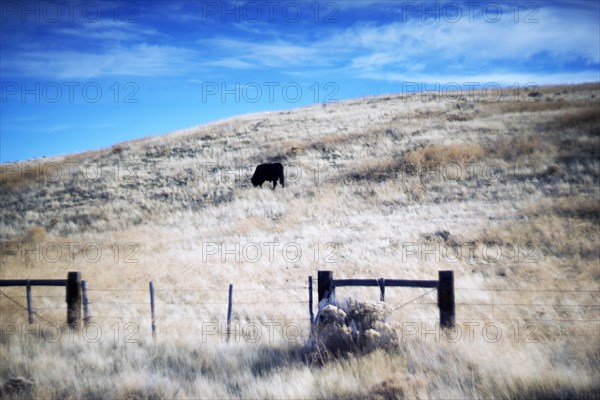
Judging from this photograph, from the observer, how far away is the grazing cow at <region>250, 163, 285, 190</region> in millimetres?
24828

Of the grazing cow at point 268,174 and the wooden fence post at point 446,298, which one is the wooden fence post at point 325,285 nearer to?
the wooden fence post at point 446,298

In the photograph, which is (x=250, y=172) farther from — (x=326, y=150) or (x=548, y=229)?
(x=548, y=229)

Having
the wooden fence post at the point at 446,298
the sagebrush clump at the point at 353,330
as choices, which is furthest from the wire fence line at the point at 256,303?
the sagebrush clump at the point at 353,330

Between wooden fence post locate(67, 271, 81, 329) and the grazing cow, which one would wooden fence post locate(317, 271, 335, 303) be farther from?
the grazing cow

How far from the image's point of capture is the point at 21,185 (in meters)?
30.7

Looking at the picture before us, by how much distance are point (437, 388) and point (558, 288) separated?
6.59 metres

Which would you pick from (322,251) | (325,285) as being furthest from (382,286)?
(322,251)

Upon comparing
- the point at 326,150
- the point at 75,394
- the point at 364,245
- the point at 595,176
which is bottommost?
the point at 75,394

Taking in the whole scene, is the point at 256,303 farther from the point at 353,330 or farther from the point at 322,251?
the point at 322,251

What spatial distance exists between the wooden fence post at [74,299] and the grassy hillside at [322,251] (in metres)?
0.40

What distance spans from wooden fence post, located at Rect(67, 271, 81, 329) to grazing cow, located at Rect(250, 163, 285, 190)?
17.1 m

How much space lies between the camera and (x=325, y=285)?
692 centimetres

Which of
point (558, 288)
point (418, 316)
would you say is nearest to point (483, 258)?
point (558, 288)

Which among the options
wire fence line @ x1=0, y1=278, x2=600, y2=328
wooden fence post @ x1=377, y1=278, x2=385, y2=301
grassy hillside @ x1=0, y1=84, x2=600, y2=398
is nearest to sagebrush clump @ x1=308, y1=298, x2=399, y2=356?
grassy hillside @ x1=0, y1=84, x2=600, y2=398
